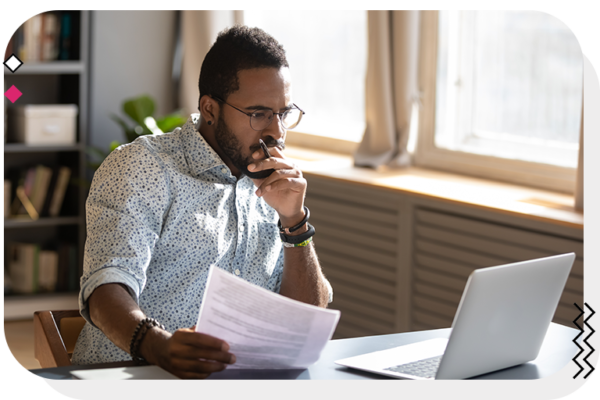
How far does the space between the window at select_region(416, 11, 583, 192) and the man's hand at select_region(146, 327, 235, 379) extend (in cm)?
216

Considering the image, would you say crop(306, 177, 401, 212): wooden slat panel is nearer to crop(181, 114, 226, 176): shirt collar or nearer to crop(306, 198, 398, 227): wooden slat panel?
crop(306, 198, 398, 227): wooden slat panel

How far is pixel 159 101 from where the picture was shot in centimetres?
426

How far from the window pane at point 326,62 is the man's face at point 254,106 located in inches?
85.5

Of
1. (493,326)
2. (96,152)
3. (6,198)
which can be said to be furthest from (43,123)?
(493,326)

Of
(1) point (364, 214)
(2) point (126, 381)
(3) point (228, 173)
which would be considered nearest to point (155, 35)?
(1) point (364, 214)

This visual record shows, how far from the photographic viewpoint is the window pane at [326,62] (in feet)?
12.5

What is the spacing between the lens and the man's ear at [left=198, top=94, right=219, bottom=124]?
1683 millimetres

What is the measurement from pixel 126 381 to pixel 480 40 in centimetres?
250

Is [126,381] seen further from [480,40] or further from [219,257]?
[480,40]

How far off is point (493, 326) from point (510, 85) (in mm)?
2104

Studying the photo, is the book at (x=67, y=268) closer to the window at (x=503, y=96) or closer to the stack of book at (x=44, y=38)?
the stack of book at (x=44, y=38)

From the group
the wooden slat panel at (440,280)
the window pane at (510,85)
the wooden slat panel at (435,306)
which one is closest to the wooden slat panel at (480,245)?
the wooden slat panel at (440,280)

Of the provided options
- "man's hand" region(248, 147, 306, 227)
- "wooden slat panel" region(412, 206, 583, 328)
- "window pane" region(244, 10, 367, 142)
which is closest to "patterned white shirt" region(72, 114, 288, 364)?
"man's hand" region(248, 147, 306, 227)
